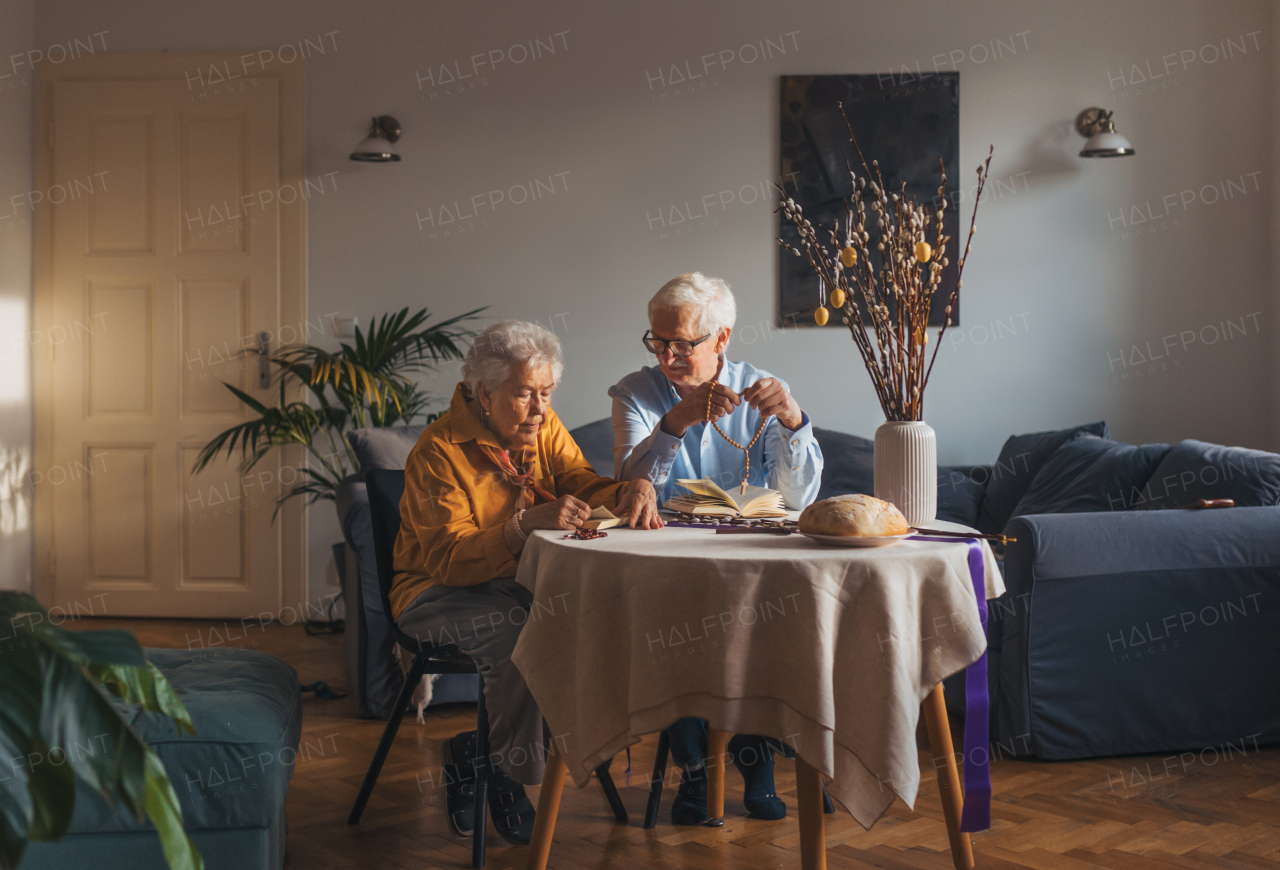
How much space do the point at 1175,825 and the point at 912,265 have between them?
1.33 m

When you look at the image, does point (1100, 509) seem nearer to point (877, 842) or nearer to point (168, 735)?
point (877, 842)

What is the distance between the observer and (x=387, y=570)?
2.28 m

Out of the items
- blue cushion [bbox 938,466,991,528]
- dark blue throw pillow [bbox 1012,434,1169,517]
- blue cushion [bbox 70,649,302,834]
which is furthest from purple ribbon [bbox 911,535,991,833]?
blue cushion [bbox 938,466,991,528]

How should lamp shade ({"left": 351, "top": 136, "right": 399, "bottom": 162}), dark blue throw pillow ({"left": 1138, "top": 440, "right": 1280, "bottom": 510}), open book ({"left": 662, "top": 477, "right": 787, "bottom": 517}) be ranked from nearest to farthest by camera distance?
open book ({"left": 662, "top": 477, "right": 787, "bottom": 517}), dark blue throw pillow ({"left": 1138, "top": 440, "right": 1280, "bottom": 510}), lamp shade ({"left": 351, "top": 136, "right": 399, "bottom": 162})

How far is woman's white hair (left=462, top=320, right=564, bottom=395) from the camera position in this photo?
2.15 m

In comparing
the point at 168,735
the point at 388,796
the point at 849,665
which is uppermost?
the point at 849,665

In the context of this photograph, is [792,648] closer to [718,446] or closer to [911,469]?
[911,469]

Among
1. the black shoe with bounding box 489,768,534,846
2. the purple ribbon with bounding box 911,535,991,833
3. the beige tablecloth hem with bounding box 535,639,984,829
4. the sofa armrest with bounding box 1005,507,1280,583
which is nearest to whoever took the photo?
the beige tablecloth hem with bounding box 535,639,984,829

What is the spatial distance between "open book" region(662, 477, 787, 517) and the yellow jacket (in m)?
0.19

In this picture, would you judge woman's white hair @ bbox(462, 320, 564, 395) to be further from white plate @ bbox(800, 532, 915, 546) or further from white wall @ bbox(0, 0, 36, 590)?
white wall @ bbox(0, 0, 36, 590)

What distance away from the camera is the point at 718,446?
7.88ft

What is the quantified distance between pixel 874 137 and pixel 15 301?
12.0 feet

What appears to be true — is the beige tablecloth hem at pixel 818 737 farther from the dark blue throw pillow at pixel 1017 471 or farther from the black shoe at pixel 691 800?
the dark blue throw pillow at pixel 1017 471

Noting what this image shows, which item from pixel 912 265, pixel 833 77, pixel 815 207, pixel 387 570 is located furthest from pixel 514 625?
pixel 833 77
